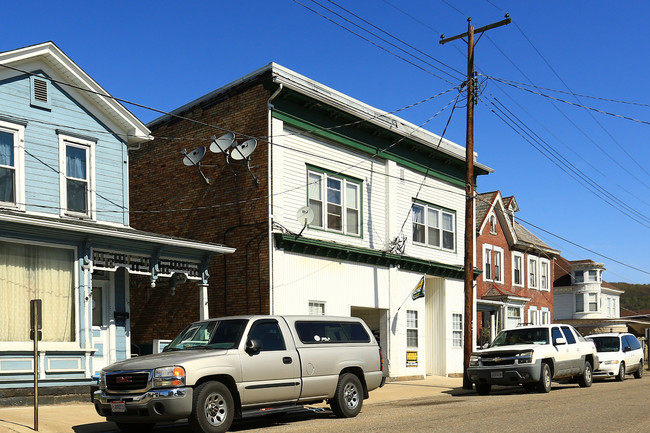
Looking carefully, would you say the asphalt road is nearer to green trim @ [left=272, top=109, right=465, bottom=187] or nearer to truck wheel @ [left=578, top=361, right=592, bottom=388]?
truck wheel @ [left=578, top=361, right=592, bottom=388]

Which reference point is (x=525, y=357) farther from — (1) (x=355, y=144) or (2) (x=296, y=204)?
(1) (x=355, y=144)

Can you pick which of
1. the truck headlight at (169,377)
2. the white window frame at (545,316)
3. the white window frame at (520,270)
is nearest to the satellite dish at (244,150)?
the truck headlight at (169,377)

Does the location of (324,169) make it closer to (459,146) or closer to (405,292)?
(405,292)

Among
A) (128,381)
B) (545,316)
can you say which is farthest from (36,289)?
(545,316)

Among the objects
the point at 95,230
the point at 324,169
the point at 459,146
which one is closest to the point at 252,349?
the point at 95,230

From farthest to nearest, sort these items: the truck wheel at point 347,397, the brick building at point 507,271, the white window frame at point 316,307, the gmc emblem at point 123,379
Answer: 1. the brick building at point 507,271
2. the white window frame at point 316,307
3. the truck wheel at point 347,397
4. the gmc emblem at point 123,379

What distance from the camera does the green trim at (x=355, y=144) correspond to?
73.8 feet

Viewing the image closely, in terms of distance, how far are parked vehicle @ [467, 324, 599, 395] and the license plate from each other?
11198 mm

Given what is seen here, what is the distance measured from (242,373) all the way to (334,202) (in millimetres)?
12077

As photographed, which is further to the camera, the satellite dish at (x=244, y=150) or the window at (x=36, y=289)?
the satellite dish at (x=244, y=150)

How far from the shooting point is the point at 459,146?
31.4 metres

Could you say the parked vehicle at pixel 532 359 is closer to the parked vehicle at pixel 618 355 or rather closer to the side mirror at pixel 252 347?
the parked vehicle at pixel 618 355

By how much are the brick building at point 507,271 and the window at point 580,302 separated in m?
13.2

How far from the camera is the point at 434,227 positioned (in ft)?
96.3
